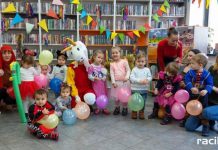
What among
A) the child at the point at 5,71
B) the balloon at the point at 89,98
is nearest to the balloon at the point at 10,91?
the child at the point at 5,71

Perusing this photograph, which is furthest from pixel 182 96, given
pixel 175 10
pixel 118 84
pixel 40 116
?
pixel 175 10

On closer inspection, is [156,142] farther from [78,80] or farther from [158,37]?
[158,37]

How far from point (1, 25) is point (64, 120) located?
2808 millimetres

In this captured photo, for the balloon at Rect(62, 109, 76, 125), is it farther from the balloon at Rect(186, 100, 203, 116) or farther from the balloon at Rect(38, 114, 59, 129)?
the balloon at Rect(186, 100, 203, 116)

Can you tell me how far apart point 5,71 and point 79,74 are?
979 mm

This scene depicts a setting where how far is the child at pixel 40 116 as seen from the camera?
2398mm

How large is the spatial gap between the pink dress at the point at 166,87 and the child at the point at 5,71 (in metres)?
1.92

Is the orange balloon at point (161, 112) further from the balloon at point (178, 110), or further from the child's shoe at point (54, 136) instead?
the child's shoe at point (54, 136)

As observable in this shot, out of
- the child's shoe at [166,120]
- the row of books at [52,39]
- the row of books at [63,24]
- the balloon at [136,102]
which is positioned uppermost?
the row of books at [63,24]

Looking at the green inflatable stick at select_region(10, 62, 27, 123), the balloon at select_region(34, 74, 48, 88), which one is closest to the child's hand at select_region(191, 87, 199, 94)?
the balloon at select_region(34, 74, 48, 88)

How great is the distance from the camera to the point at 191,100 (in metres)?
2.63

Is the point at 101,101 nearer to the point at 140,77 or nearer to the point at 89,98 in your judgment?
the point at 89,98

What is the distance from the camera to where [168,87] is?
289 cm

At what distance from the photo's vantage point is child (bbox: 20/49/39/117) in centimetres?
292
